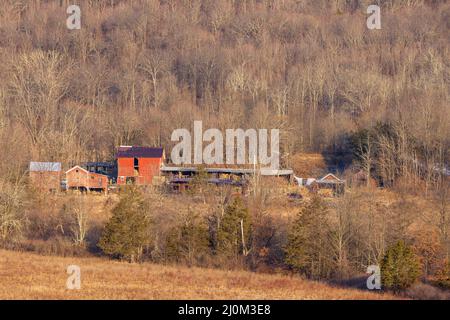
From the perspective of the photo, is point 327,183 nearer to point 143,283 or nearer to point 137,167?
point 137,167

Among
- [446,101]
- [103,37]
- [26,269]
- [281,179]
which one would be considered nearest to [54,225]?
[26,269]

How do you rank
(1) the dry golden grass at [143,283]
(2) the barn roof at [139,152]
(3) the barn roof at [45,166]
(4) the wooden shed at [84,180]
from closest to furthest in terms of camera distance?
(1) the dry golden grass at [143,283] → (3) the barn roof at [45,166] → (4) the wooden shed at [84,180] → (2) the barn roof at [139,152]

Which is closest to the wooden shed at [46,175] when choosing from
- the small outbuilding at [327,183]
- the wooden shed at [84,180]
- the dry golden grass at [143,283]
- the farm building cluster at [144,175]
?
the farm building cluster at [144,175]

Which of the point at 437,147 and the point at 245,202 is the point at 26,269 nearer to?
the point at 245,202

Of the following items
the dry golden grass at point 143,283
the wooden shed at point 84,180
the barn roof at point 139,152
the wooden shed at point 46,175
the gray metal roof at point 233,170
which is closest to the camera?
the dry golden grass at point 143,283

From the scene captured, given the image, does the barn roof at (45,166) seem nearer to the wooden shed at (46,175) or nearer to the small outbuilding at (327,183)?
the wooden shed at (46,175)

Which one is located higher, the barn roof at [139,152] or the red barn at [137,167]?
the barn roof at [139,152]

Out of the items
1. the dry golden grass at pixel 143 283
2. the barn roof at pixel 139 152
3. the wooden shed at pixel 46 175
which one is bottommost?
the dry golden grass at pixel 143 283
